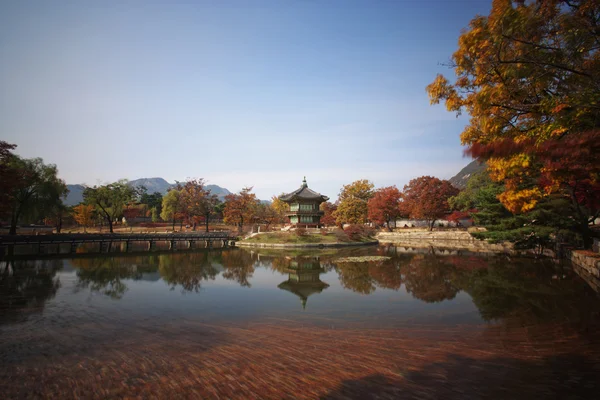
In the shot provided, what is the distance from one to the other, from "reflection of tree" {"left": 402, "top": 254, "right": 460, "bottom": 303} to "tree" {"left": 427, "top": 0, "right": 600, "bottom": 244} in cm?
663

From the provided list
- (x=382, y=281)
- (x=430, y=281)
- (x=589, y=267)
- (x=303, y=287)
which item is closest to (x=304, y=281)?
(x=303, y=287)

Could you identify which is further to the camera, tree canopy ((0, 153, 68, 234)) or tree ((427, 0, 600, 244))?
tree canopy ((0, 153, 68, 234))

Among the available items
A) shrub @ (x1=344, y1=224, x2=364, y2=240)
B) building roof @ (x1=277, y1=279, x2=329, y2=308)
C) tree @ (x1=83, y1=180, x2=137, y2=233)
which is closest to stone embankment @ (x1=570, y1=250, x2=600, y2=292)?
building roof @ (x1=277, y1=279, x2=329, y2=308)

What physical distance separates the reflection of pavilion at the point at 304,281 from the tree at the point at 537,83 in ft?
28.7

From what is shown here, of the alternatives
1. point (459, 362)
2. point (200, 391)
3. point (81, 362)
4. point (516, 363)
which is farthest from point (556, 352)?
point (81, 362)

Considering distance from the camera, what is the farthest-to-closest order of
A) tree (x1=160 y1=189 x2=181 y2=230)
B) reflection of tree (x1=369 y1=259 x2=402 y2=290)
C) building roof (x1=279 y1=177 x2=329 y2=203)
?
tree (x1=160 y1=189 x2=181 y2=230) → building roof (x1=279 y1=177 x2=329 y2=203) → reflection of tree (x1=369 y1=259 x2=402 y2=290)

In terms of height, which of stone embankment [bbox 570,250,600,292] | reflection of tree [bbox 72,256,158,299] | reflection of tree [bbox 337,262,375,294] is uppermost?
stone embankment [bbox 570,250,600,292]

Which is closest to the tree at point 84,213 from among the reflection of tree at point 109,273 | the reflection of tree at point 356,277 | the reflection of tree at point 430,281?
the reflection of tree at point 109,273

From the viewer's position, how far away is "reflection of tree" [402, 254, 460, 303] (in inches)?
497

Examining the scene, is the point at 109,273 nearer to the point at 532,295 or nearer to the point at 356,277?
the point at 356,277

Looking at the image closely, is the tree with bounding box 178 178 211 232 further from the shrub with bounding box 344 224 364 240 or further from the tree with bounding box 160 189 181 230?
the shrub with bounding box 344 224 364 240

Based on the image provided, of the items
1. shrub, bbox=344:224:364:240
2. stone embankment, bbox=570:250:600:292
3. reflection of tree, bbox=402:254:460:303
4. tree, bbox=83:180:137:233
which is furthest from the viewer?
tree, bbox=83:180:137:233

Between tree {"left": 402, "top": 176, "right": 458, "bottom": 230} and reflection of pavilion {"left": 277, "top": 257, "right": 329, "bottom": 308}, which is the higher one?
tree {"left": 402, "top": 176, "right": 458, "bottom": 230}

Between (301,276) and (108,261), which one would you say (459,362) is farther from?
(108,261)
